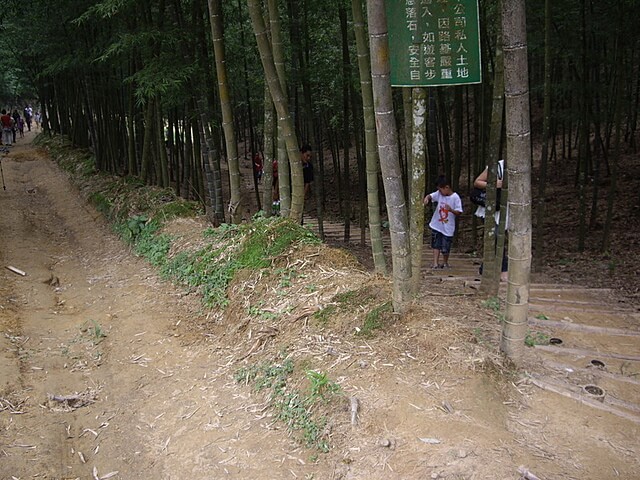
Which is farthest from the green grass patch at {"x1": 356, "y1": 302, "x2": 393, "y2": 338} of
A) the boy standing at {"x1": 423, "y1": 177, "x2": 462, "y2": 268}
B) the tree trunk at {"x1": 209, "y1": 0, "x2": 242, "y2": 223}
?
the tree trunk at {"x1": 209, "y1": 0, "x2": 242, "y2": 223}

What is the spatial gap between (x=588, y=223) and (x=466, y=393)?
7014mm

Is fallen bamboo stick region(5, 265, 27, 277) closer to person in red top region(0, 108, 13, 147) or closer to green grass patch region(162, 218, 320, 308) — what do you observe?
green grass patch region(162, 218, 320, 308)

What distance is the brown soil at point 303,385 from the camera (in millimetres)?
2738

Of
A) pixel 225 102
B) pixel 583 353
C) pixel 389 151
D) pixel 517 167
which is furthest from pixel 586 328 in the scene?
pixel 225 102

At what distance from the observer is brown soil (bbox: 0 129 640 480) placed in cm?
274

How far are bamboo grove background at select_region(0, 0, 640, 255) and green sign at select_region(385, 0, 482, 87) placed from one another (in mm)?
678

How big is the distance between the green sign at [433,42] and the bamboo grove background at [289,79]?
68 centimetres

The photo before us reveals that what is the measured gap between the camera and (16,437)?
136 inches

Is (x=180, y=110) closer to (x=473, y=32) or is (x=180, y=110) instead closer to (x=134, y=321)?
(x=134, y=321)

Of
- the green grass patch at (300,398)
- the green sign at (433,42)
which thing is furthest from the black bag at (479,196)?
the green grass patch at (300,398)

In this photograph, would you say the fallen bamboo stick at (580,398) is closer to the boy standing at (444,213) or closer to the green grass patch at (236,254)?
the green grass patch at (236,254)

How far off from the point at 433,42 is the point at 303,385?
85.3 inches

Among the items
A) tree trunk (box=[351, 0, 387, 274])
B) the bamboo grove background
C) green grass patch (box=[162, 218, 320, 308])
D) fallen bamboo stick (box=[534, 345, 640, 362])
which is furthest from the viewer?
the bamboo grove background

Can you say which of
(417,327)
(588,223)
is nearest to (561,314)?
(417,327)
